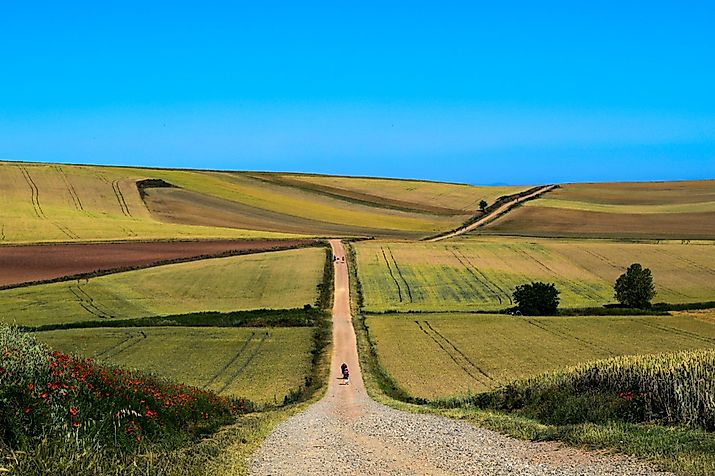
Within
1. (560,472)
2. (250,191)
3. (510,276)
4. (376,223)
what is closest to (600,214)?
(376,223)

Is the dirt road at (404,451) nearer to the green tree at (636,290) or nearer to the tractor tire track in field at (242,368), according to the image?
the tractor tire track in field at (242,368)

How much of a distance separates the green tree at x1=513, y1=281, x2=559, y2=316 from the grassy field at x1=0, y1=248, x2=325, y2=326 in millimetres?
15779

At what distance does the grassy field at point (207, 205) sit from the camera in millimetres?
98375

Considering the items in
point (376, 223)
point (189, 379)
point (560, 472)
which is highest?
point (376, 223)

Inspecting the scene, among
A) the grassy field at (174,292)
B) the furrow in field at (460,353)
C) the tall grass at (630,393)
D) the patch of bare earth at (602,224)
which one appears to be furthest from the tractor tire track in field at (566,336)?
the patch of bare earth at (602,224)

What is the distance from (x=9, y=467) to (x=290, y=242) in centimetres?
8547

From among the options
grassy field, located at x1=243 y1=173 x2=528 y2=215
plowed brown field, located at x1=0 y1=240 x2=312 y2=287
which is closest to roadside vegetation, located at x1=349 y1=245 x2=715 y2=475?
plowed brown field, located at x1=0 y1=240 x2=312 y2=287

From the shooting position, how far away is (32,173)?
445 ft

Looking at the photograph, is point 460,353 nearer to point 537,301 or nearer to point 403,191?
point 537,301

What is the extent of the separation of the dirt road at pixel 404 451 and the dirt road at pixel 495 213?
8298 cm

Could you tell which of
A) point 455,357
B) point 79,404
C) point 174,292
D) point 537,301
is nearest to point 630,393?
point 79,404

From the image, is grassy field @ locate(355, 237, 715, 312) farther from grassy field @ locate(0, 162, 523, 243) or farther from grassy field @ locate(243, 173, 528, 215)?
grassy field @ locate(243, 173, 528, 215)

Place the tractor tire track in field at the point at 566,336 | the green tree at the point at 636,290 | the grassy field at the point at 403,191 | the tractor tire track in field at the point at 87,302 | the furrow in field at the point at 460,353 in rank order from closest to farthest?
1. the furrow in field at the point at 460,353
2. the tractor tire track in field at the point at 566,336
3. the tractor tire track in field at the point at 87,302
4. the green tree at the point at 636,290
5. the grassy field at the point at 403,191

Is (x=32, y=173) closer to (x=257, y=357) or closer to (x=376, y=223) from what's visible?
(x=376, y=223)
